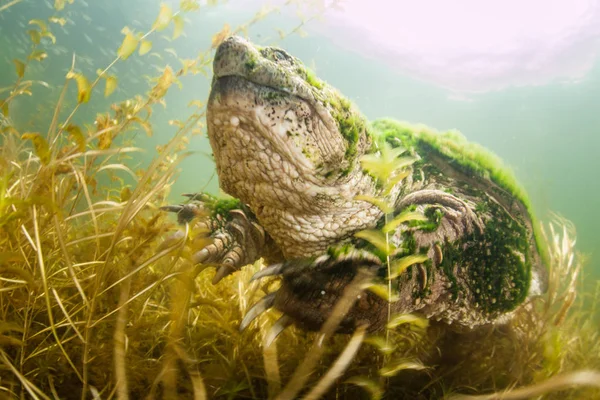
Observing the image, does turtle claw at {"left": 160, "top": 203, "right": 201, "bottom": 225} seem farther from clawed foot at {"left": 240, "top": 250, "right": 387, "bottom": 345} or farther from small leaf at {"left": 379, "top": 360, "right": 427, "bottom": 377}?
small leaf at {"left": 379, "top": 360, "right": 427, "bottom": 377}

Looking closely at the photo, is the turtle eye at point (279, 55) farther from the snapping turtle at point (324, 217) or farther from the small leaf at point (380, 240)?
the small leaf at point (380, 240)

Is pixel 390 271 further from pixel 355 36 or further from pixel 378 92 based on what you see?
pixel 378 92

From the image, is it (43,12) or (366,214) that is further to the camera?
(43,12)

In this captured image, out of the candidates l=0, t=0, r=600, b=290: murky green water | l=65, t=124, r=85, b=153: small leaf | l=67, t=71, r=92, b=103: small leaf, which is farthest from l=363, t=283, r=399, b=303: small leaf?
l=0, t=0, r=600, b=290: murky green water

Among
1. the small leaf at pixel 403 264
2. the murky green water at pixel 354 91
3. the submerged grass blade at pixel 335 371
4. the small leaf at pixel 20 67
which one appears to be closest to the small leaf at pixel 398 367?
the submerged grass blade at pixel 335 371

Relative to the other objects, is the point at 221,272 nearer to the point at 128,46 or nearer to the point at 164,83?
the point at 128,46

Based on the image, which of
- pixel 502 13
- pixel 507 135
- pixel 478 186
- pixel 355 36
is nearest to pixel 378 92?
pixel 355 36

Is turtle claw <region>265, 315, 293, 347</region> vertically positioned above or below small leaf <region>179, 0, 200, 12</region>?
below
